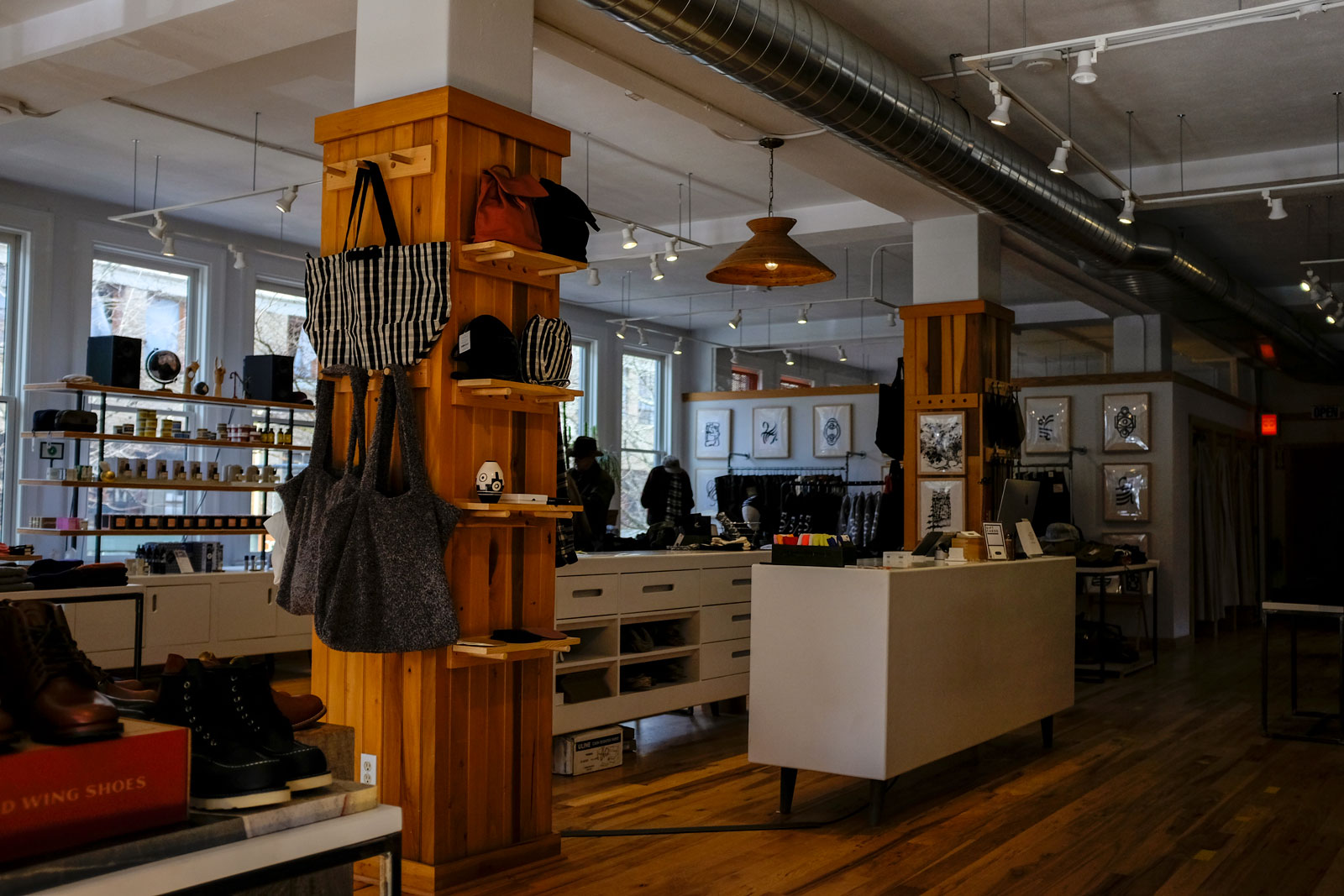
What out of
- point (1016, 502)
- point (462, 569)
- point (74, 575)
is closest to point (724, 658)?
point (1016, 502)

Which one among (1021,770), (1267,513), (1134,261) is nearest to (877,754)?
(1021,770)

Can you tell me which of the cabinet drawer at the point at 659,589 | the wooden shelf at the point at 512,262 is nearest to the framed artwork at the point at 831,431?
the cabinet drawer at the point at 659,589

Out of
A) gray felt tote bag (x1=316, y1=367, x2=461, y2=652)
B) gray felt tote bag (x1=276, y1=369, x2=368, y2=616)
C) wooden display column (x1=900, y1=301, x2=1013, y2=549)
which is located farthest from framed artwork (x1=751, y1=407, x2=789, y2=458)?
gray felt tote bag (x1=316, y1=367, x2=461, y2=652)

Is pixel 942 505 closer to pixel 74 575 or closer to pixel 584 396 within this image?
pixel 74 575

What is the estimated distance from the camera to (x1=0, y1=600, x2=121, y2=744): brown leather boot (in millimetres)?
1202

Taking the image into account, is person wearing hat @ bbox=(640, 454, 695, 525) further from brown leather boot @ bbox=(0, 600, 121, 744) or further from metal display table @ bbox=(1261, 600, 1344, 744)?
brown leather boot @ bbox=(0, 600, 121, 744)

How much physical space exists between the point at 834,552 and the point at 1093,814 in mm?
1520

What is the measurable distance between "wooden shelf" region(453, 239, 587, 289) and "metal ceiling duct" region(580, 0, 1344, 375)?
879 mm

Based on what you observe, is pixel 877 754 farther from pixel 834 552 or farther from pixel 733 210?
pixel 733 210

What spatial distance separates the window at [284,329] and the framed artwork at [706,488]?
16.0 ft

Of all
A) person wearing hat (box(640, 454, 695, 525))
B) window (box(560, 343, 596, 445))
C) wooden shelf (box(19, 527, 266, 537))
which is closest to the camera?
wooden shelf (box(19, 527, 266, 537))

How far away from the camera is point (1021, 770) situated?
5656 millimetres

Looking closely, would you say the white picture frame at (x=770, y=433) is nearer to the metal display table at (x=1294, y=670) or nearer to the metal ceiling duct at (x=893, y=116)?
the metal ceiling duct at (x=893, y=116)

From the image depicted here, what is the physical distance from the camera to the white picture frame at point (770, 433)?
1334 centimetres
